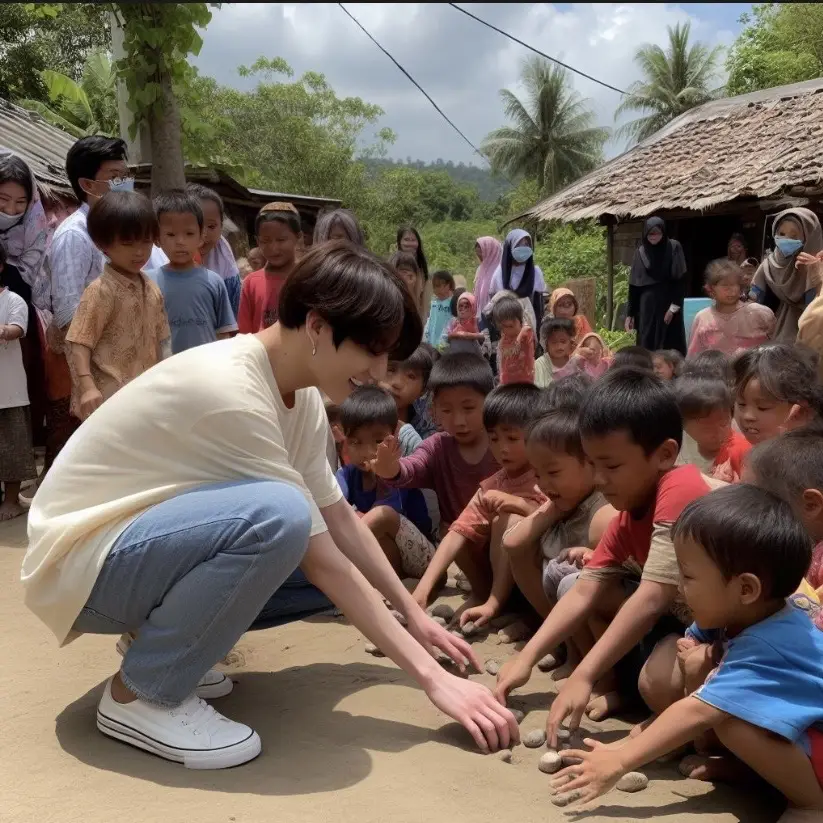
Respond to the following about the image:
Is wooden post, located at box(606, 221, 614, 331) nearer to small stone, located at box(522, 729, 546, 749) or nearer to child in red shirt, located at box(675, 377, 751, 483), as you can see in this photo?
child in red shirt, located at box(675, 377, 751, 483)

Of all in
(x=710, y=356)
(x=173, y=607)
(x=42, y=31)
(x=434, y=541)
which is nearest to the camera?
(x=173, y=607)

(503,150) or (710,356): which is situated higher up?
(503,150)

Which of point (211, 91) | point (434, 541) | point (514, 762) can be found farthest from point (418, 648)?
point (211, 91)

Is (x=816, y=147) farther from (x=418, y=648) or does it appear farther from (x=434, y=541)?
(x=418, y=648)

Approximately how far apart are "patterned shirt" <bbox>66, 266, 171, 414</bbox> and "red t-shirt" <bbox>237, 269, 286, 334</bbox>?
1.85ft

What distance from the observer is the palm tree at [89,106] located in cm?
1820

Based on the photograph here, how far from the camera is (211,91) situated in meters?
39.5

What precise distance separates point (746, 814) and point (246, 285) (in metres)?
3.68

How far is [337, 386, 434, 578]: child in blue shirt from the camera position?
3760mm

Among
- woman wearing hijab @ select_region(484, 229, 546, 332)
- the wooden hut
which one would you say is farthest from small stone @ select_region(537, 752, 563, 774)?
the wooden hut

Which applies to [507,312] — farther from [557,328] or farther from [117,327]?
[117,327]

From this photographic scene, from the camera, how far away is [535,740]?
7.82 ft

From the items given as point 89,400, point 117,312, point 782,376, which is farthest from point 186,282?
point 782,376

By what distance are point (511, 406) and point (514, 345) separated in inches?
148
